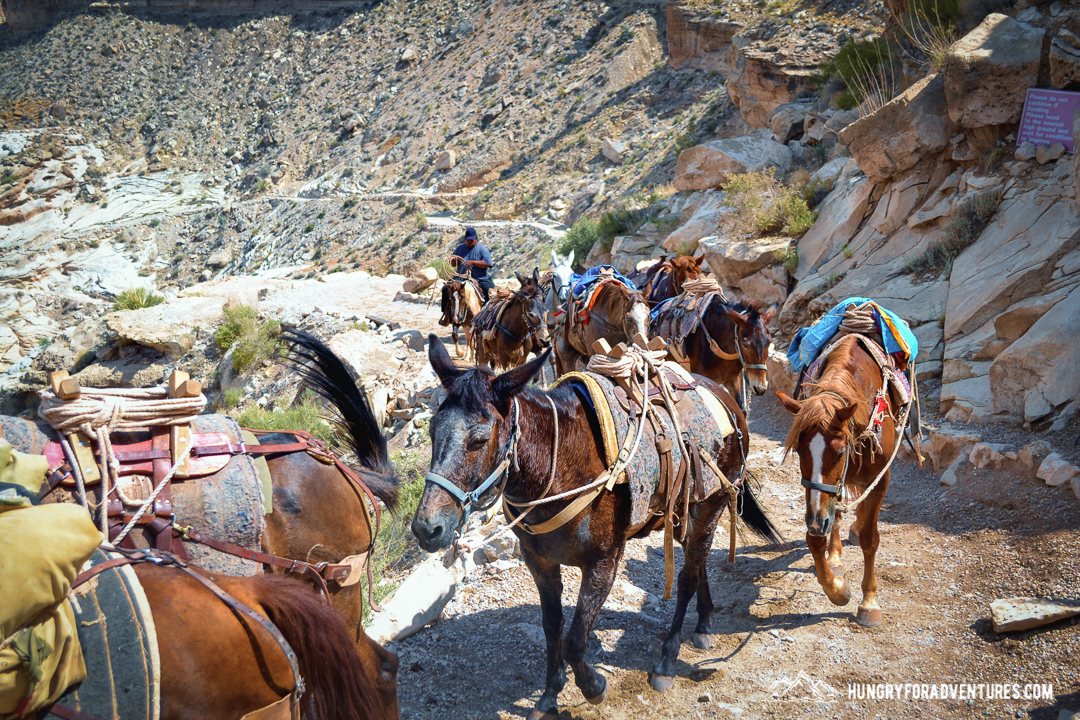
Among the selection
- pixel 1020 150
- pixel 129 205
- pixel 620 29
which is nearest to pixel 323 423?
pixel 1020 150

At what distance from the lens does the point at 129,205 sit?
146 ft

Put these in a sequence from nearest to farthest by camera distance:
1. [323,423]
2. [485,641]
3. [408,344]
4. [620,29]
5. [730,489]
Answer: [730,489] < [485,641] < [323,423] < [408,344] < [620,29]

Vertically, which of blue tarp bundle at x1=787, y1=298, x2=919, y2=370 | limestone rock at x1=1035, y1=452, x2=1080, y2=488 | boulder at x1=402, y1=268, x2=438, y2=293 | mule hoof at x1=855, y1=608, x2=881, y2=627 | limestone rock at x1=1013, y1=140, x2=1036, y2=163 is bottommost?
boulder at x1=402, y1=268, x2=438, y2=293

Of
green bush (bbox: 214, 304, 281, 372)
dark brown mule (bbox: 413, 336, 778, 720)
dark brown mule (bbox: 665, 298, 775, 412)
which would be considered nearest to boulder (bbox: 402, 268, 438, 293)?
green bush (bbox: 214, 304, 281, 372)

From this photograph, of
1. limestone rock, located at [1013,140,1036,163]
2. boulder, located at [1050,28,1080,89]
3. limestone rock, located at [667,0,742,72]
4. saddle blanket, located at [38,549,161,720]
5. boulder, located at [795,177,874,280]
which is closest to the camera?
saddle blanket, located at [38,549,161,720]

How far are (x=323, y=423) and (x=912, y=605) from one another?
24.9ft

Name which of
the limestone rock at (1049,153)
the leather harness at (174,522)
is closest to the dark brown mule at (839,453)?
the leather harness at (174,522)

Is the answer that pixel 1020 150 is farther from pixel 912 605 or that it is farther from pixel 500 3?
pixel 500 3

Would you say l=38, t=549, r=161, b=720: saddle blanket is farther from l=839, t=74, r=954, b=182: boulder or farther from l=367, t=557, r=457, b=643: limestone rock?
l=839, t=74, r=954, b=182: boulder

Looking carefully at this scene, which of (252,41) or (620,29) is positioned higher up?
(252,41)

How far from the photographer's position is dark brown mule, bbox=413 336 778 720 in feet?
8.54

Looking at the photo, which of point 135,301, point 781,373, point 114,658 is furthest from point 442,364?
point 135,301

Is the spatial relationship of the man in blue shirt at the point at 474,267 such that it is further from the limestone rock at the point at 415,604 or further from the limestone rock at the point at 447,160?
the limestone rock at the point at 447,160

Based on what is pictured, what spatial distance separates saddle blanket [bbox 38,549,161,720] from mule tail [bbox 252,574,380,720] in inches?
14.7
